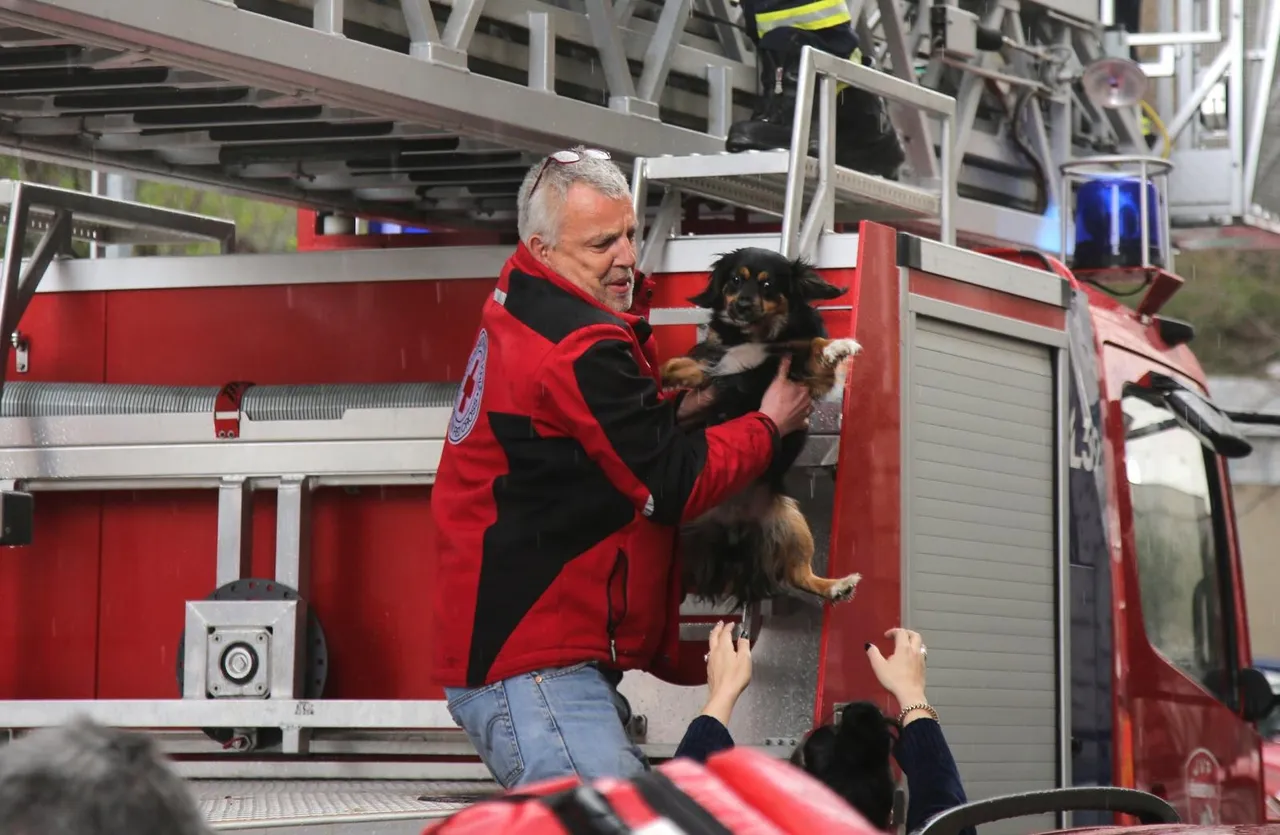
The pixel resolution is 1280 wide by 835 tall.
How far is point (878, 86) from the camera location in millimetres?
5234

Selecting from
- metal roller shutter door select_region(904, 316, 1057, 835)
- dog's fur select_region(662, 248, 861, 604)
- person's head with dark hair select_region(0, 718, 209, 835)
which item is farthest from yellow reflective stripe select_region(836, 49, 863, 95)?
person's head with dark hair select_region(0, 718, 209, 835)

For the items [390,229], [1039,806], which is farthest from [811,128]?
[1039,806]

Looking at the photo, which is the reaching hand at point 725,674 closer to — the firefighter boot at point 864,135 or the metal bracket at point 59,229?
the metal bracket at point 59,229

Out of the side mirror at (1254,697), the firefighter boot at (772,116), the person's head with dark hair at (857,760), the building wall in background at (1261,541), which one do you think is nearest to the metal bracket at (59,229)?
the firefighter boot at (772,116)

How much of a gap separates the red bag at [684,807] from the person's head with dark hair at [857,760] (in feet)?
6.35

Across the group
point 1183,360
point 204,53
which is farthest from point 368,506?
point 1183,360

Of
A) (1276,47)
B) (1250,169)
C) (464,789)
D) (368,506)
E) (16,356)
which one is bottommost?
(464,789)

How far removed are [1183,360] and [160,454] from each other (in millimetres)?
3445

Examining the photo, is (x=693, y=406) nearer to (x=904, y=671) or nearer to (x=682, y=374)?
(x=682, y=374)

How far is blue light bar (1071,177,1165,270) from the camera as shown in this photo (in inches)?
266

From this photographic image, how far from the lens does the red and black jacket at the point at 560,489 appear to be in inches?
141

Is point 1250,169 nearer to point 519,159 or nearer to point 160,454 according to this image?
point 519,159

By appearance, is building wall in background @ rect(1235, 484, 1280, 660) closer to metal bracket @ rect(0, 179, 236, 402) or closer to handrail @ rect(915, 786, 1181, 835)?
metal bracket @ rect(0, 179, 236, 402)

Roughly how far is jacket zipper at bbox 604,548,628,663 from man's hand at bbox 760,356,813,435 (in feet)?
1.53
